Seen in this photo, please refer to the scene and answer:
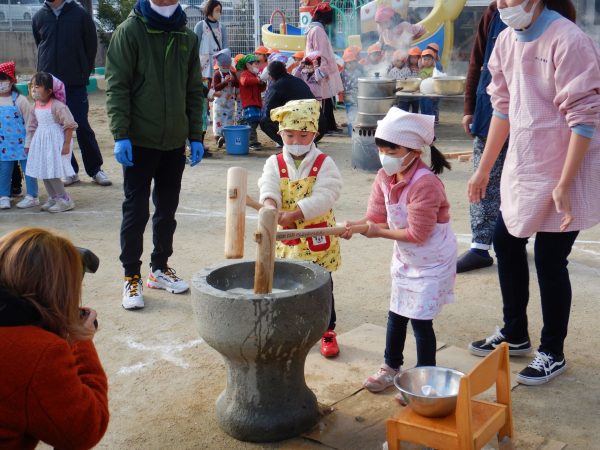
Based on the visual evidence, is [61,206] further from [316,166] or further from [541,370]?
[541,370]

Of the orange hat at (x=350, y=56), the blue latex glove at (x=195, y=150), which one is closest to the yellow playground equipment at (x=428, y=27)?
the orange hat at (x=350, y=56)

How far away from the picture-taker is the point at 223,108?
11.2 meters

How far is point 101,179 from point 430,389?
6.27 m

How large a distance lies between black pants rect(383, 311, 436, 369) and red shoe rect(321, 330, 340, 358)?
0.35 meters

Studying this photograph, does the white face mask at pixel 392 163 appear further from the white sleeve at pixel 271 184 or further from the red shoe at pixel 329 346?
the red shoe at pixel 329 346

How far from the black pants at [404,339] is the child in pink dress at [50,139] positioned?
4671mm

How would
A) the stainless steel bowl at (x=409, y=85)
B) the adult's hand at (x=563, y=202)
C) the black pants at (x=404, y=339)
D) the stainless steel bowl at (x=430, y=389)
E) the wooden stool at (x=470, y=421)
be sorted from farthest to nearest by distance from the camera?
the stainless steel bowl at (x=409, y=85)
the black pants at (x=404, y=339)
the adult's hand at (x=563, y=202)
the stainless steel bowl at (x=430, y=389)
the wooden stool at (x=470, y=421)

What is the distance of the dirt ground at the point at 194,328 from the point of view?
3525mm

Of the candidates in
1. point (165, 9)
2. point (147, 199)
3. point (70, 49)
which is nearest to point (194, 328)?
point (147, 199)

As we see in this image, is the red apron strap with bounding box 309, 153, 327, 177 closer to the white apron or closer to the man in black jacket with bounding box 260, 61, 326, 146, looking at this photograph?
the white apron

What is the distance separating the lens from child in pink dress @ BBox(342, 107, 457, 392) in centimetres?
351

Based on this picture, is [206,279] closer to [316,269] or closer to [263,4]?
[316,269]

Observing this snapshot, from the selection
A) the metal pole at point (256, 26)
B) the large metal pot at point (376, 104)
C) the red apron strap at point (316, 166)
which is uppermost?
the metal pole at point (256, 26)

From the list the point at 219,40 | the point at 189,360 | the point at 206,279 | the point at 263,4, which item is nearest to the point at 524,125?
the point at 206,279
